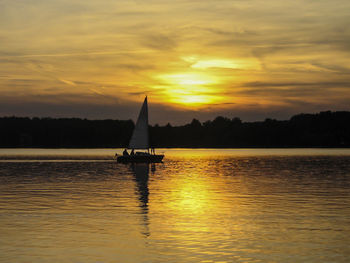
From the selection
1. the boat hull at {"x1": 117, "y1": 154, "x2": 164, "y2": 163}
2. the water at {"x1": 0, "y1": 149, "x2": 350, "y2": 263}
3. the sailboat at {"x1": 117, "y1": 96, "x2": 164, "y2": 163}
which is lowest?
the water at {"x1": 0, "y1": 149, "x2": 350, "y2": 263}

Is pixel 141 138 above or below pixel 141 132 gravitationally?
below

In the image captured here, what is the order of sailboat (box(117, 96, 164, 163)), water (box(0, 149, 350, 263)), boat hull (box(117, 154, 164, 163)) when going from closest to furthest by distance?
water (box(0, 149, 350, 263))
boat hull (box(117, 154, 164, 163))
sailboat (box(117, 96, 164, 163))

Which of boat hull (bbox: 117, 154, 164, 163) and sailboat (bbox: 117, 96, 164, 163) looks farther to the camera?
Result: sailboat (bbox: 117, 96, 164, 163)

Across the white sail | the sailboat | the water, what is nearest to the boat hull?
the sailboat

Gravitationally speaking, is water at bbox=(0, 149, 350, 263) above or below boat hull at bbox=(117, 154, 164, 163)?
below

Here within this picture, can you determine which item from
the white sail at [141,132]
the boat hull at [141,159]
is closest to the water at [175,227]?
the boat hull at [141,159]

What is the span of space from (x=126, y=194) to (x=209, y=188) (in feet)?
35.1

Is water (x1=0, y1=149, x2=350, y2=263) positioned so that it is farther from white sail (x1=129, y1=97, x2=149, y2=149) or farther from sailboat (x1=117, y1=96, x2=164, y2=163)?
white sail (x1=129, y1=97, x2=149, y2=149)

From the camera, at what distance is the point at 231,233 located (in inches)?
1125

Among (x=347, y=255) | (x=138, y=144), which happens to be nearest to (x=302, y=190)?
(x=347, y=255)

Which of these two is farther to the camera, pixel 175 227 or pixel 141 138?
pixel 141 138

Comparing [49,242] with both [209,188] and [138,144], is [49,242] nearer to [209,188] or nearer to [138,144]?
[209,188]

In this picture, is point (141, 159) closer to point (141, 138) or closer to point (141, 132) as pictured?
point (141, 138)

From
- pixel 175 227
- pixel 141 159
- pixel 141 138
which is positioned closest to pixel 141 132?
pixel 141 138
